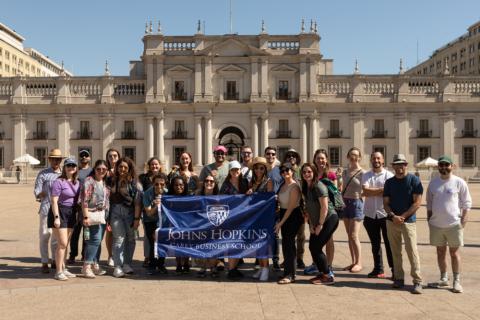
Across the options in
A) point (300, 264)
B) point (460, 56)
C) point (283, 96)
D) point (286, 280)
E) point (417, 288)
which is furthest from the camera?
point (460, 56)

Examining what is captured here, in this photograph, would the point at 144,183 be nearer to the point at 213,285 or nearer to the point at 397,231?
the point at 213,285

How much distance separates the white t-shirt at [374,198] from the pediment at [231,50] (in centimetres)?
3282

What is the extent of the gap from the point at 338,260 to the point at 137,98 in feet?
113

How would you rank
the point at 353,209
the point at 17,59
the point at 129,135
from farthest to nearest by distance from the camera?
the point at 17,59 → the point at 129,135 → the point at 353,209

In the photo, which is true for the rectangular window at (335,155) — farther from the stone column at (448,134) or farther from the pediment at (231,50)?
the pediment at (231,50)

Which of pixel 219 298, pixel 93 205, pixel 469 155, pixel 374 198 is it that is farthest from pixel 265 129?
pixel 219 298

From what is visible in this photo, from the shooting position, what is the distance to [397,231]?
728 cm

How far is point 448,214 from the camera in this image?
276 inches

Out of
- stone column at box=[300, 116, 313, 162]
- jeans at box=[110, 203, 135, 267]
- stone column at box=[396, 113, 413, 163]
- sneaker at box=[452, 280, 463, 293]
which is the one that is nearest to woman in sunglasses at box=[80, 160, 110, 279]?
jeans at box=[110, 203, 135, 267]

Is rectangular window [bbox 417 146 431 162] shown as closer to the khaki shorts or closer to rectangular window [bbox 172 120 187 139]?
rectangular window [bbox 172 120 187 139]

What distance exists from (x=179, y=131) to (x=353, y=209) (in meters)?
33.1

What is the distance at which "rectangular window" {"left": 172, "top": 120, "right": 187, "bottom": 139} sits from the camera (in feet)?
132

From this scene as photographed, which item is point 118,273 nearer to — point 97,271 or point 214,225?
point 97,271

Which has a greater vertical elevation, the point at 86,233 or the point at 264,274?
the point at 86,233
